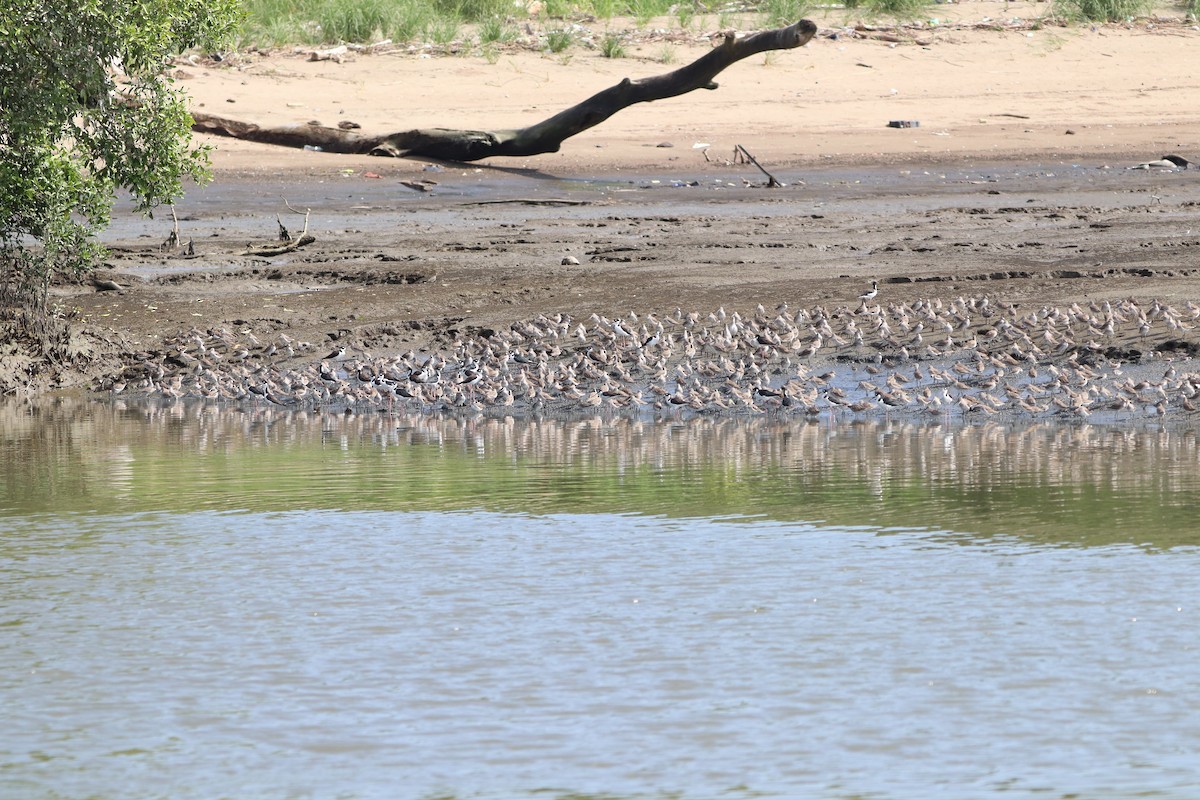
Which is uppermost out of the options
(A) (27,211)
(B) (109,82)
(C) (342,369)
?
(B) (109,82)

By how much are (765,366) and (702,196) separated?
319 inches

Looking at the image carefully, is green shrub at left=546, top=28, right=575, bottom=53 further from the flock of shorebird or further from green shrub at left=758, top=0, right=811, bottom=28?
the flock of shorebird

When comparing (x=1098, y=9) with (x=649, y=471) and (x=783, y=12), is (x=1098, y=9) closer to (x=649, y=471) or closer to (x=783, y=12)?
(x=783, y=12)

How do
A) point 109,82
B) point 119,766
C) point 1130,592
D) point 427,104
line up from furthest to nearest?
point 427,104 < point 109,82 < point 1130,592 < point 119,766

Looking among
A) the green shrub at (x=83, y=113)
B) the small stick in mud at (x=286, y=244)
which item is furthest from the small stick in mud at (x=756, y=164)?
the green shrub at (x=83, y=113)

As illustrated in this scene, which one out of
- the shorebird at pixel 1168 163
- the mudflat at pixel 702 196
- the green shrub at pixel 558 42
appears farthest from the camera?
the green shrub at pixel 558 42

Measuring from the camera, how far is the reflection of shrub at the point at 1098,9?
2984 centimetres

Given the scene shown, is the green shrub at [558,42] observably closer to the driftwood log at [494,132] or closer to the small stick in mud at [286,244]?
the driftwood log at [494,132]

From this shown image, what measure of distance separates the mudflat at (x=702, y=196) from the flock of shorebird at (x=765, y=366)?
0.23 m

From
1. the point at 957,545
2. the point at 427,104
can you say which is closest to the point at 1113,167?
the point at 427,104

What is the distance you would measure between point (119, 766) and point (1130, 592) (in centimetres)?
306

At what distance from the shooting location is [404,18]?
2806cm

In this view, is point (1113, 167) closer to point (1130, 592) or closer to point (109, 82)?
point (109, 82)

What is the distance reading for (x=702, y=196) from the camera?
60.6ft
